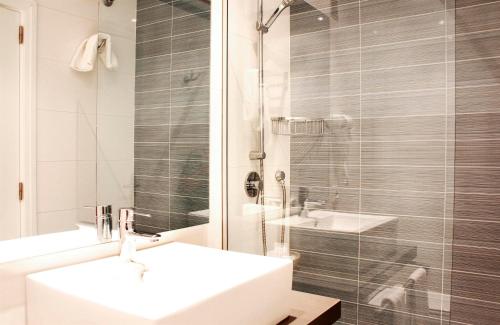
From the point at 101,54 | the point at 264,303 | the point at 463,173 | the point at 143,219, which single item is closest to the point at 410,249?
the point at 463,173

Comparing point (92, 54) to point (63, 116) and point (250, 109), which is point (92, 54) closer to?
point (63, 116)

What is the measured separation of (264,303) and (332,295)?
0.52 metres

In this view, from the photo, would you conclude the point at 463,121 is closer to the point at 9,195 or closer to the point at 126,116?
the point at 126,116

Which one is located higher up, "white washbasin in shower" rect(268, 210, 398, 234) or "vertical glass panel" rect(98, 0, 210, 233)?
"vertical glass panel" rect(98, 0, 210, 233)

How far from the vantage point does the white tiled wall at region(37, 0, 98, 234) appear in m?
1.28

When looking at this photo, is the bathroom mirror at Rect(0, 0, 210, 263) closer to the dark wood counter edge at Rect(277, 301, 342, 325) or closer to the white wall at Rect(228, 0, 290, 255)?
the white wall at Rect(228, 0, 290, 255)

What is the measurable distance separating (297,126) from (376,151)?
33 cm

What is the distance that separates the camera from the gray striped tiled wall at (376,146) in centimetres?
147

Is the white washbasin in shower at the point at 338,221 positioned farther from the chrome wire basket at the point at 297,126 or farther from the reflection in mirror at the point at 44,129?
the reflection in mirror at the point at 44,129

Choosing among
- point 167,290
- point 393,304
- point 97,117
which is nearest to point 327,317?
point 393,304

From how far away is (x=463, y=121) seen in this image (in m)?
1.43

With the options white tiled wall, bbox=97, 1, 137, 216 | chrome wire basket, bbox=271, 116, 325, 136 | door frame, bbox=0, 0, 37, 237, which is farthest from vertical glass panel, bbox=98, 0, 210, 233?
chrome wire basket, bbox=271, 116, 325, 136

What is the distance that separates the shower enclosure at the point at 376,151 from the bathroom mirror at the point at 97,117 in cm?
24

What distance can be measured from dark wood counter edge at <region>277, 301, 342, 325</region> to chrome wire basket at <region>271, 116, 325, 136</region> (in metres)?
0.66
